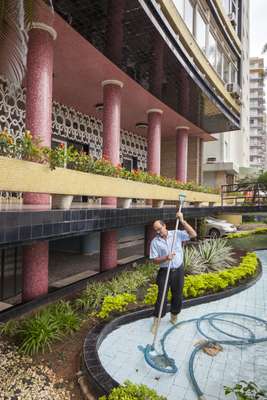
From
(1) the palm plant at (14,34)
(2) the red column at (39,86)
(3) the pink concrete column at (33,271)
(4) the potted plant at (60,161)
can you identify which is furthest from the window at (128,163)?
(1) the palm plant at (14,34)

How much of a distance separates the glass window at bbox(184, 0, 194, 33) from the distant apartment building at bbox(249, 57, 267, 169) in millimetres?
69602

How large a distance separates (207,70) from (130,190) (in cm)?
677

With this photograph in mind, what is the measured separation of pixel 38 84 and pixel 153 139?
6575 mm

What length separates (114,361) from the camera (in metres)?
4.86

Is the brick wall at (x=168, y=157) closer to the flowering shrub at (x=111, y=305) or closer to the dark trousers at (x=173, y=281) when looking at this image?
the flowering shrub at (x=111, y=305)

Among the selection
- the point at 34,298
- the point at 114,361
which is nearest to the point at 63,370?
the point at 114,361

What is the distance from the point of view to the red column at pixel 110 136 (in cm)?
917

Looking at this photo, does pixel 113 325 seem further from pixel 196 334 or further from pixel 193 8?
pixel 193 8

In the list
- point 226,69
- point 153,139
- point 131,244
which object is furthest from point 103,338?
point 226,69

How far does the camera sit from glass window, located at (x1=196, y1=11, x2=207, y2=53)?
1161 cm

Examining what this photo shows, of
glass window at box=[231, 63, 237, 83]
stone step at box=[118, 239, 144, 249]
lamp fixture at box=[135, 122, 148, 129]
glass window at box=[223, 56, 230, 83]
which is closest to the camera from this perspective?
lamp fixture at box=[135, 122, 148, 129]

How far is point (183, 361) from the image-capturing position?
4902mm

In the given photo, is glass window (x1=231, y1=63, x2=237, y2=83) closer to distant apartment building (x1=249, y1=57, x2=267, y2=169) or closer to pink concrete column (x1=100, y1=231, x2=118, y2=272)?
pink concrete column (x1=100, y1=231, x2=118, y2=272)

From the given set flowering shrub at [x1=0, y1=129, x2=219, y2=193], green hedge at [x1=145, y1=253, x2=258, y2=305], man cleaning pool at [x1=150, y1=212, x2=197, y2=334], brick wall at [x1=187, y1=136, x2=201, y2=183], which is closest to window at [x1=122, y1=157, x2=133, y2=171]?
brick wall at [x1=187, y1=136, x2=201, y2=183]
